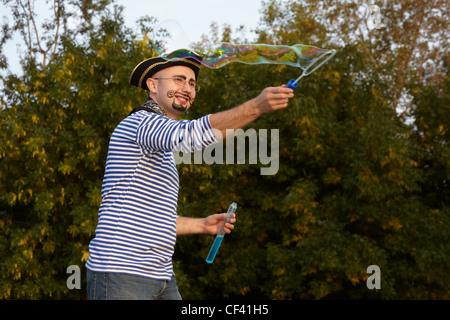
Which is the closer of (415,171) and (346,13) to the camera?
(415,171)

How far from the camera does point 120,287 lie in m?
2.35

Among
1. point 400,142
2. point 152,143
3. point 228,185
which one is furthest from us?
point 228,185

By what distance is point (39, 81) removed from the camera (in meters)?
9.44

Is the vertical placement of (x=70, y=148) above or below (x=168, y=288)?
above

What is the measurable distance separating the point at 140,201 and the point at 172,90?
0.58m

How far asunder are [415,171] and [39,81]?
6.30m

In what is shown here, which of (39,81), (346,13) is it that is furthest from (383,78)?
(346,13)

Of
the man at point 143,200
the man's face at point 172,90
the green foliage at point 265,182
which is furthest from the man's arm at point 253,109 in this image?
the green foliage at point 265,182

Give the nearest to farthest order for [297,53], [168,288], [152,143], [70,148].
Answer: [152,143]
[168,288]
[297,53]
[70,148]

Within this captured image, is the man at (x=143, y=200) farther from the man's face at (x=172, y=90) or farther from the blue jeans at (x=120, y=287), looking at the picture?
the man's face at (x=172, y=90)

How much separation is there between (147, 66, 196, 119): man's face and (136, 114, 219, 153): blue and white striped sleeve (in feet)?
1.08

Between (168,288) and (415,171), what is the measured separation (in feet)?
28.3
